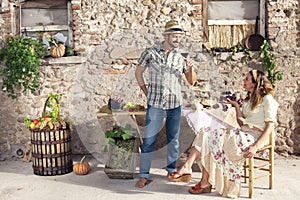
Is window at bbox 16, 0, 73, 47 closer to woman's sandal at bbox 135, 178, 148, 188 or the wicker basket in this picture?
the wicker basket

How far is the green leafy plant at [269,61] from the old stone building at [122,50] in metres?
0.09

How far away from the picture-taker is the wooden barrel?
470 centimetres

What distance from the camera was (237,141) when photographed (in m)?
3.77

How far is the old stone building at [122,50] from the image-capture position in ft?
17.6

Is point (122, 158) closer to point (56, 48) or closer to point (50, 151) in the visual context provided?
point (50, 151)

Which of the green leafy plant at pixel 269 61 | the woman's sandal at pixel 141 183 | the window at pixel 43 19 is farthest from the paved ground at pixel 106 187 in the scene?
the window at pixel 43 19

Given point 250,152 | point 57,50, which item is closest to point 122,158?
point 250,152

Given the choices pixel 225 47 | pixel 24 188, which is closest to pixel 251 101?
pixel 225 47

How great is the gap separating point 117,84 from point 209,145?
81.3 inches

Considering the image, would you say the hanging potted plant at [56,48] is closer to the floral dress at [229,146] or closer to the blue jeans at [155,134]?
the blue jeans at [155,134]

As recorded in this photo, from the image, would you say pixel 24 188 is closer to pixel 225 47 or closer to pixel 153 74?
pixel 153 74

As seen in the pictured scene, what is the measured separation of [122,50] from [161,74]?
150 centimetres

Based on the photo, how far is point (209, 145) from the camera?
3.92 m

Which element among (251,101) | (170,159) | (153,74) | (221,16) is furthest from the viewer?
(221,16)
